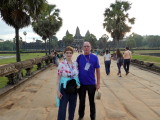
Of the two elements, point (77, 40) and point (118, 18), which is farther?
point (77, 40)

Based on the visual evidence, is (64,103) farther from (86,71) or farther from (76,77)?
(86,71)

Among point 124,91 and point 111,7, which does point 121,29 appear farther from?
point 124,91

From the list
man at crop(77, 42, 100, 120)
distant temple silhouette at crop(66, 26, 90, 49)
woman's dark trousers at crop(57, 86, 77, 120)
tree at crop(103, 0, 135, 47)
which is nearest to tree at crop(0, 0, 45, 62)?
man at crop(77, 42, 100, 120)

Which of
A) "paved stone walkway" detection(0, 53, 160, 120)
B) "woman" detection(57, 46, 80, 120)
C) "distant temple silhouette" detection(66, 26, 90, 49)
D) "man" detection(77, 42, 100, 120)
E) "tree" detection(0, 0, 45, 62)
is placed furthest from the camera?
"distant temple silhouette" detection(66, 26, 90, 49)

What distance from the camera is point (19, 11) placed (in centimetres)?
1145

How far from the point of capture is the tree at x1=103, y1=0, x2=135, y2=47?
104ft

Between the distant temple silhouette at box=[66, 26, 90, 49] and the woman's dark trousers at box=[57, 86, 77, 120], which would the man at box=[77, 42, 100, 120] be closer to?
the woman's dark trousers at box=[57, 86, 77, 120]

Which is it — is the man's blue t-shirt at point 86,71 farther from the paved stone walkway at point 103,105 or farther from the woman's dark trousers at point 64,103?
the paved stone walkway at point 103,105

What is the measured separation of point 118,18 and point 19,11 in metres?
23.5

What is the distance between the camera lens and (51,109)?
17.4 ft

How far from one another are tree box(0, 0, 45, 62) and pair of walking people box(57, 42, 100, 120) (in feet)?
27.3

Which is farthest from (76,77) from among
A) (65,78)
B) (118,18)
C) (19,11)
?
(118,18)

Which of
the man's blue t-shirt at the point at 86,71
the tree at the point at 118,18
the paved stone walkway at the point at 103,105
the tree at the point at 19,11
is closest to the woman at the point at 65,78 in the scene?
the man's blue t-shirt at the point at 86,71

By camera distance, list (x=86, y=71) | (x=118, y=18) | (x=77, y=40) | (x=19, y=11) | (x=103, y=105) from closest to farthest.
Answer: (x=86, y=71)
(x=103, y=105)
(x=19, y=11)
(x=118, y=18)
(x=77, y=40)
